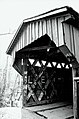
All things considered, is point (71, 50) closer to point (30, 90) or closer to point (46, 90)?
point (30, 90)

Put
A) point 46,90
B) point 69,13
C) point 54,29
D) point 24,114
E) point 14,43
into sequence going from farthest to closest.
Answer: point 46,90 → point 14,43 → point 24,114 → point 54,29 → point 69,13

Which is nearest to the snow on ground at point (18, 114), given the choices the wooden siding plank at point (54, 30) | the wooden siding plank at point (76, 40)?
the wooden siding plank at point (76, 40)

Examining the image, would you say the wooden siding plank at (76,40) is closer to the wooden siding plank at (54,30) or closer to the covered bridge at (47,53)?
the covered bridge at (47,53)

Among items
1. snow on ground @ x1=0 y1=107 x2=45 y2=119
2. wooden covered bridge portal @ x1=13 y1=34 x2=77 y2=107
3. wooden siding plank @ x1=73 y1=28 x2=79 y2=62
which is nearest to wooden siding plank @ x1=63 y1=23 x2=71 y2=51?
wooden siding plank @ x1=73 y1=28 x2=79 y2=62

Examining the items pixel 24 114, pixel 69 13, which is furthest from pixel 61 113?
pixel 69 13

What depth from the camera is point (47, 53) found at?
884 centimetres

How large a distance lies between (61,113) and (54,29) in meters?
3.33

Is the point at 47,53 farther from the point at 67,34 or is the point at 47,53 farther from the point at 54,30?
the point at 67,34

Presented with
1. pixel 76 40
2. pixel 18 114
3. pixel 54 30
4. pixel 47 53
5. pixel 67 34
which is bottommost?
pixel 18 114

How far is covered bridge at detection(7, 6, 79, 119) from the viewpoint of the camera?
600 cm

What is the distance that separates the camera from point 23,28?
7570 millimetres

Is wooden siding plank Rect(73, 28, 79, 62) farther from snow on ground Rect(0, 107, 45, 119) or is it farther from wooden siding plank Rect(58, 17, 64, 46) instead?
snow on ground Rect(0, 107, 45, 119)

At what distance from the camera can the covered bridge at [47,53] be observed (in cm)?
600

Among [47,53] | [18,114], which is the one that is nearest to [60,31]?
[47,53]
